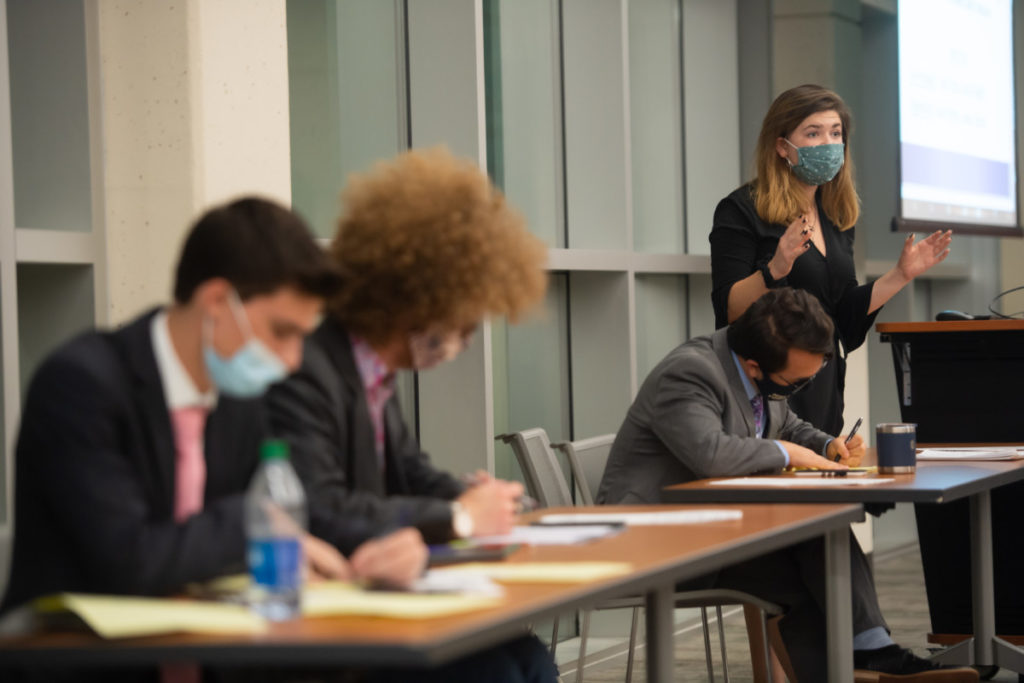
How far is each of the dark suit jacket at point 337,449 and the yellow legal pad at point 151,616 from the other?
0.43 metres

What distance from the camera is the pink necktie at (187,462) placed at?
1.82 meters

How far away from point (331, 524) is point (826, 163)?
237cm

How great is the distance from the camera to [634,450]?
10.9 ft

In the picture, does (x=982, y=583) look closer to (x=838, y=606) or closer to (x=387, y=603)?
(x=838, y=606)

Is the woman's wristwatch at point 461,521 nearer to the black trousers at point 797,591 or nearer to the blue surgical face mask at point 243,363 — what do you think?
the blue surgical face mask at point 243,363

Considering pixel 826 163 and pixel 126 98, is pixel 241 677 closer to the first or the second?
pixel 126 98

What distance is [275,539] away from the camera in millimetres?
1635

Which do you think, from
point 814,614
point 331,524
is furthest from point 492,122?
point 331,524

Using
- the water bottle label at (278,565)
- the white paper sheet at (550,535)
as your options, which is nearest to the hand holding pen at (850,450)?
the white paper sheet at (550,535)

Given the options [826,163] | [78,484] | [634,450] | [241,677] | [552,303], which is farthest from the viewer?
[552,303]

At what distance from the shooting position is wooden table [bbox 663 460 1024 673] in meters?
2.82

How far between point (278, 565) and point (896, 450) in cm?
190

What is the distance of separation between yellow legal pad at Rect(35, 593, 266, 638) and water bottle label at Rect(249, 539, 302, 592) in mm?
44

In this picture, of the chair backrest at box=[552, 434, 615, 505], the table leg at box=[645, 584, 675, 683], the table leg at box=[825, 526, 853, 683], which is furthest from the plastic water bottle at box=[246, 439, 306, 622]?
the chair backrest at box=[552, 434, 615, 505]
